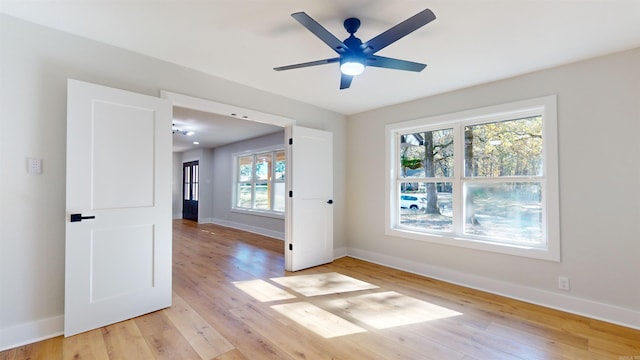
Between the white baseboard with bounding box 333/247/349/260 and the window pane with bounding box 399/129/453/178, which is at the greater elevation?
the window pane with bounding box 399/129/453/178

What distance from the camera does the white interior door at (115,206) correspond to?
2205 millimetres

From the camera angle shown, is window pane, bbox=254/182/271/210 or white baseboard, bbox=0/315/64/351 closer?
white baseboard, bbox=0/315/64/351

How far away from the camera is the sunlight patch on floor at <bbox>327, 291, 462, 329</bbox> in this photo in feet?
8.09

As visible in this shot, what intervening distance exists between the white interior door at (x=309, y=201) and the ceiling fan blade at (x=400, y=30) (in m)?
2.09

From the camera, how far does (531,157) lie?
3.06 meters

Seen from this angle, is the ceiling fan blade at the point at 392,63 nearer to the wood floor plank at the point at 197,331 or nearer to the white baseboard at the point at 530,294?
the wood floor plank at the point at 197,331

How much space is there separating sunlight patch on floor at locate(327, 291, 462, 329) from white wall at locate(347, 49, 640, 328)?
37.8 inches

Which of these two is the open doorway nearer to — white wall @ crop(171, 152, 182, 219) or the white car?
the white car

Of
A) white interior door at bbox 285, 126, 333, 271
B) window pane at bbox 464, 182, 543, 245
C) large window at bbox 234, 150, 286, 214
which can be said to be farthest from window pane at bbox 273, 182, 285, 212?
window pane at bbox 464, 182, 543, 245

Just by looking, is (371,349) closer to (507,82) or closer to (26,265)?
(26,265)

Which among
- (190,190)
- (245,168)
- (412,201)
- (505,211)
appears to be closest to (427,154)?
(412,201)

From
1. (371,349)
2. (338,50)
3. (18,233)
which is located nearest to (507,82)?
(338,50)

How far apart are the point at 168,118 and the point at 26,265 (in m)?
1.58

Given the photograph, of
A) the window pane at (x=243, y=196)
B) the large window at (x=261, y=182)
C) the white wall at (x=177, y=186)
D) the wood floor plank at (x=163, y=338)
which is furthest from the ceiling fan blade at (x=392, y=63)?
the white wall at (x=177, y=186)
